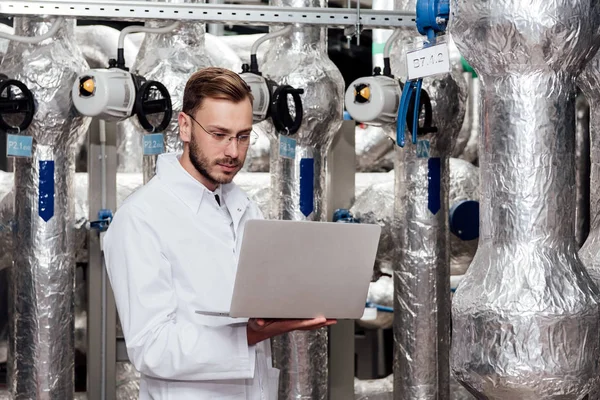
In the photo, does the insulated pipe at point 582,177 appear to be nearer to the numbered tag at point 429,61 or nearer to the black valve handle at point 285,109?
the black valve handle at point 285,109

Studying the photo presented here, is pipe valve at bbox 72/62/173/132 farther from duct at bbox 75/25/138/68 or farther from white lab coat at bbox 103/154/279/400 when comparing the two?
duct at bbox 75/25/138/68

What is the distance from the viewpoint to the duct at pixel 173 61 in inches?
92.3

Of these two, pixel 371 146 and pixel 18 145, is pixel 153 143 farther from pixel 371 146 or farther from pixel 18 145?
pixel 371 146

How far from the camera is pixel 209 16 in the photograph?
2250 millimetres

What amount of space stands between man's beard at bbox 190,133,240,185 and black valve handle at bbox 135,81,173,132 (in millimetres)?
571

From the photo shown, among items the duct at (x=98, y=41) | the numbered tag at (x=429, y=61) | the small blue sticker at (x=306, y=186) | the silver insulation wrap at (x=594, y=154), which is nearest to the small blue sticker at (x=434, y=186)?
the small blue sticker at (x=306, y=186)

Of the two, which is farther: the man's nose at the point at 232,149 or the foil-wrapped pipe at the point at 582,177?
the foil-wrapped pipe at the point at 582,177

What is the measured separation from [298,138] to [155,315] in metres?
0.96

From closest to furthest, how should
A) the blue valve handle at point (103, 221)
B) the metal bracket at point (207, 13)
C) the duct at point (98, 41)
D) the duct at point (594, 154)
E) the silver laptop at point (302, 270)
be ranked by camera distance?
the silver laptop at point (302, 270), the duct at point (594, 154), the metal bracket at point (207, 13), the blue valve handle at point (103, 221), the duct at point (98, 41)

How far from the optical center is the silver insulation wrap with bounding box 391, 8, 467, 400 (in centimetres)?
248

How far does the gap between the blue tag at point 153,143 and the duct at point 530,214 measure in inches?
36.3

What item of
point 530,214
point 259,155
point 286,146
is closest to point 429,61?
point 530,214

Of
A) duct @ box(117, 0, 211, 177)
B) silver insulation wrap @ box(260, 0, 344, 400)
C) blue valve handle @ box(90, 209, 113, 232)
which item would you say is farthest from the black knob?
blue valve handle @ box(90, 209, 113, 232)

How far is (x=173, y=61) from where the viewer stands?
237 centimetres
